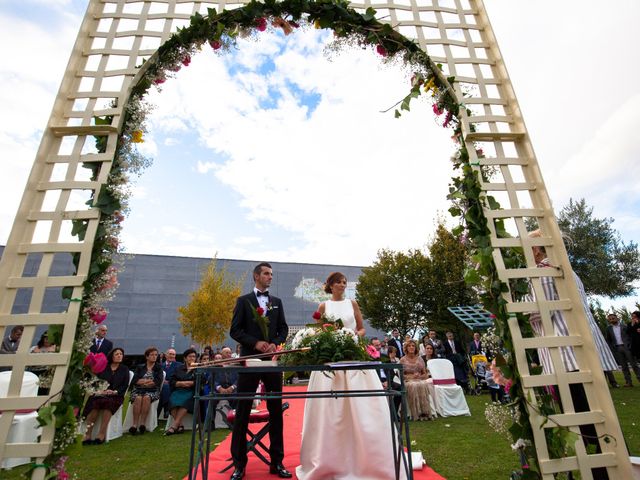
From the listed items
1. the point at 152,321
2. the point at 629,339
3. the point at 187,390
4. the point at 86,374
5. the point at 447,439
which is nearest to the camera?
the point at 86,374

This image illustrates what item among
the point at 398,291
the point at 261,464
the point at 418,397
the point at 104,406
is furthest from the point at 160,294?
the point at 261,464

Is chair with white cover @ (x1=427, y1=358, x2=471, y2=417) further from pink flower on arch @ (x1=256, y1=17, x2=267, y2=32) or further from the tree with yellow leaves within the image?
the tree with yellow leaves

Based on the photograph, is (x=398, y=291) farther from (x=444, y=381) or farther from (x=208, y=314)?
(x=444, y=381)

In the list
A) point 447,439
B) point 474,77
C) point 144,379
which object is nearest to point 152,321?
point 144,379

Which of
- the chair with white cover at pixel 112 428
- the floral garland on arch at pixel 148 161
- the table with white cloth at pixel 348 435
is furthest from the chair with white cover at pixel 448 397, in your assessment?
the chair with white cover at pixel 112 428

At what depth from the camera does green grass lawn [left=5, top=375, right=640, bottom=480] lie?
3857 mm

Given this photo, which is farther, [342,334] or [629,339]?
[629,339]

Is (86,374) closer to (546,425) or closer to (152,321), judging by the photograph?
(546,425)

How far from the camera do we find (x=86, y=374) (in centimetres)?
250

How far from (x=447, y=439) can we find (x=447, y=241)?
17087 millimetres

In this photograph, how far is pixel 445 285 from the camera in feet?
69.9

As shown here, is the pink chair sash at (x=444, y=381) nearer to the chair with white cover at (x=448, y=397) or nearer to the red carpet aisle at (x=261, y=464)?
the chair with white cover at (x=448, y=397)

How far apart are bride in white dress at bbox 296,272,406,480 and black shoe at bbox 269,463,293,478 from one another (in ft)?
0.37

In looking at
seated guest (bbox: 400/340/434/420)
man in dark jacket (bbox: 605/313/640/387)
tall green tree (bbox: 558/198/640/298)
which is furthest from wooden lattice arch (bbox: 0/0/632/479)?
tall green tree (bbox: 558/198/640/298)
